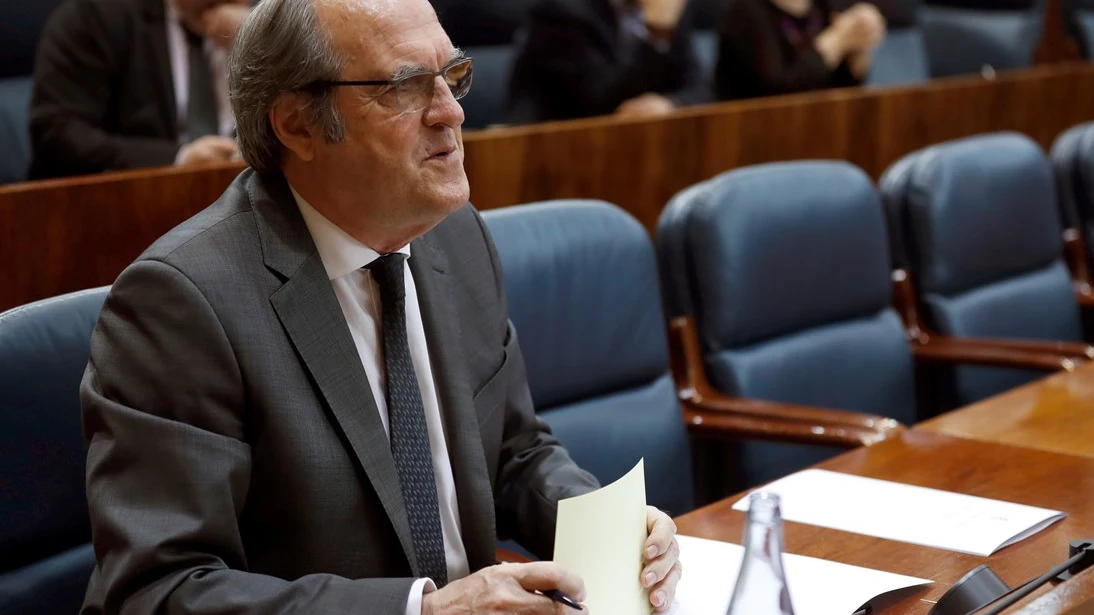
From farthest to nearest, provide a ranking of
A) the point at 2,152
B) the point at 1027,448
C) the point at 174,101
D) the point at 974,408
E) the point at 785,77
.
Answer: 1. the point at 785,77
2. the point at 2,152
3. the point at 174,101
4. the point at 974,408
5. the point at 1027,448

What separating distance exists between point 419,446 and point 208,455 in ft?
0.78

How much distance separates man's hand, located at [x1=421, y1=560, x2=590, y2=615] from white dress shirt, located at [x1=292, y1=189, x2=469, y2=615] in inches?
8.8

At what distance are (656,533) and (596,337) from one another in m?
0.71

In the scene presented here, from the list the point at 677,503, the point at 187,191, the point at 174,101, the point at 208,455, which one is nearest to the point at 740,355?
the point at 677,503

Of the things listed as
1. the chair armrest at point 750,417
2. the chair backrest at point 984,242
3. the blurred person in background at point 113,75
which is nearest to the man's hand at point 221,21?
the blurred person in background at point 113,75

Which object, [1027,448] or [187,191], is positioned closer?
[1027,448]

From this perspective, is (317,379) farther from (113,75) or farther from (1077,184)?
(1077,184)

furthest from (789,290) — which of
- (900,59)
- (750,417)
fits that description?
(900,59)

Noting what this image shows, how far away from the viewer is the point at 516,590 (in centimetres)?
106

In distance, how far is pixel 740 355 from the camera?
2.07 m

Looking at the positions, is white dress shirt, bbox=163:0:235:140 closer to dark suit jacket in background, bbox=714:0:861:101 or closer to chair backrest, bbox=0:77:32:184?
chair backrest, bbox=0:77:32:184

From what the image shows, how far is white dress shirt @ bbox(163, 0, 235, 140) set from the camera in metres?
2.66

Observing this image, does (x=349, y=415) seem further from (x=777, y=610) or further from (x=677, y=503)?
(x=677, y=503)

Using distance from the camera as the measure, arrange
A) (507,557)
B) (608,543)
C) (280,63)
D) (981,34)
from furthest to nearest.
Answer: (981,34)
(507,557)
(280,63)
(608,543)
